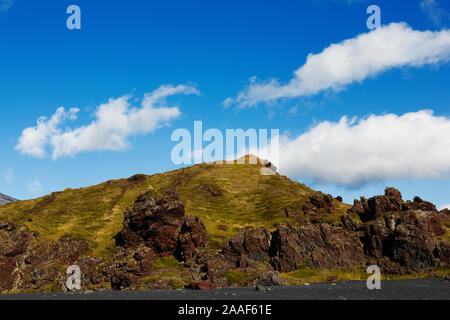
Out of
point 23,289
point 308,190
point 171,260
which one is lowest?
point 23,289

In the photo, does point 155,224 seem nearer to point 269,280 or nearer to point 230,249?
point 230,249

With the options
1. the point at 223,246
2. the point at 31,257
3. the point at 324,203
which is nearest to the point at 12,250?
the point at 31,257

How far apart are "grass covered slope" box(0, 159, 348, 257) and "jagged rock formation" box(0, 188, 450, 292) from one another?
804 centimetres

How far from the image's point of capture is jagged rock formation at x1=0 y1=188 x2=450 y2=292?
76.6 m

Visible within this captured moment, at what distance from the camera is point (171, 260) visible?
87875 mm

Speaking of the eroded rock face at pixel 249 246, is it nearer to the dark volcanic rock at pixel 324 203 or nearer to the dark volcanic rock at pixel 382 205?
the dark volcanic rock at pixel 382 205

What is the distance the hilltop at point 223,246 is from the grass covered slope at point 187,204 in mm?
1002

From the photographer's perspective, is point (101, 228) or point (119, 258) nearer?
point (119, 258)

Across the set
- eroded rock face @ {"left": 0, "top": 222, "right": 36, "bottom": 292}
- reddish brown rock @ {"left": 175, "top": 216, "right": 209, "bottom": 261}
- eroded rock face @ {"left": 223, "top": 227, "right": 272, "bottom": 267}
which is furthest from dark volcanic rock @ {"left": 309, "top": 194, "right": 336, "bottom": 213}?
eroded rock face @ {"left": 0, "top": 222, "right": 36, "bottom": 292}

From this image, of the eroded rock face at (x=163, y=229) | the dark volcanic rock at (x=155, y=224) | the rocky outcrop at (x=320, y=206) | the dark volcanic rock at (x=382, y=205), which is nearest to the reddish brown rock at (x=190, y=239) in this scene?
the eroded rock face at (x=163, y=229)
